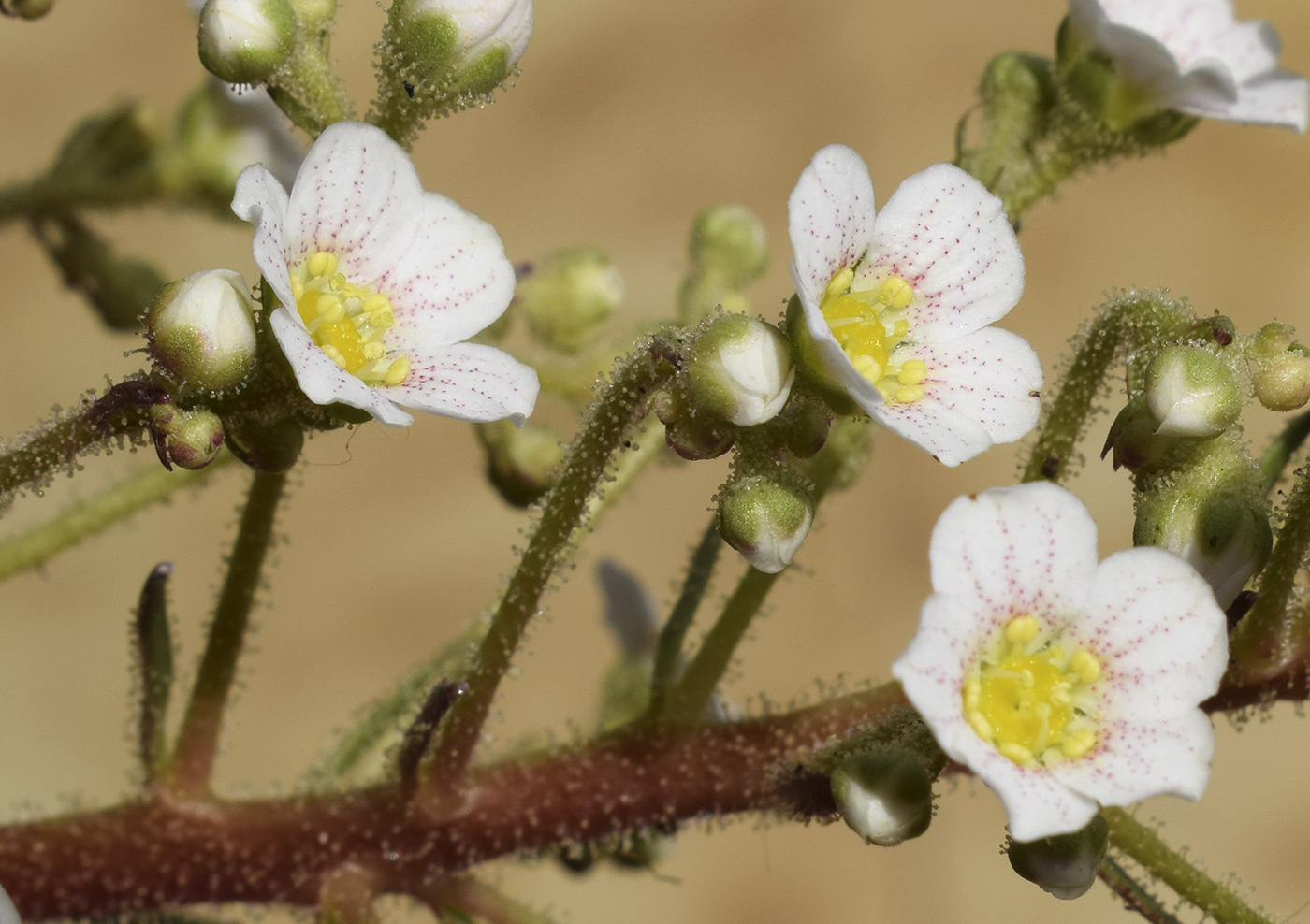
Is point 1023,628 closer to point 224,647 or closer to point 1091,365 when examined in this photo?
point 1091,365

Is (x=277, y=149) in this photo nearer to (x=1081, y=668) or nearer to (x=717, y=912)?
(x=1081, y=668)

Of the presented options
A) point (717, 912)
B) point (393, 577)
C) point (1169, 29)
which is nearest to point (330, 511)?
point (393, 577)

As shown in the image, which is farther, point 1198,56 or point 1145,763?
point 1198,56

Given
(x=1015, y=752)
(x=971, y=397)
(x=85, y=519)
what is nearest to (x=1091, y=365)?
(x=971, y=397)

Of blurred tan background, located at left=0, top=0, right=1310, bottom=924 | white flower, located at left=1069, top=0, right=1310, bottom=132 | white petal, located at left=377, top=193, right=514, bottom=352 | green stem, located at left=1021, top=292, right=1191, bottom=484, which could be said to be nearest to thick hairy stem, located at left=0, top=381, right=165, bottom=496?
white petal, located at left=377, top=193, right=514, bottom=352

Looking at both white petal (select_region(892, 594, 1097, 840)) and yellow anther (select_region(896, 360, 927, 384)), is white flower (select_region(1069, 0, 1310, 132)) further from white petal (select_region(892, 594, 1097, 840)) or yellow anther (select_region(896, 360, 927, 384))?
white petal (select_region(892, 594, 1097, 840))

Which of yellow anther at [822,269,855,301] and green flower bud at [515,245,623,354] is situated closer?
yellow anther at [822,269,855,301]
